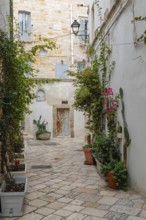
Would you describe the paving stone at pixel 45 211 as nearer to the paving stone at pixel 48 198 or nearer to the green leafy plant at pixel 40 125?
the paving stone at pixel 48 198

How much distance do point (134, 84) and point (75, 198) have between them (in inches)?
96.7

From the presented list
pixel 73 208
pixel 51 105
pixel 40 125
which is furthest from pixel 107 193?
pixel 51 105

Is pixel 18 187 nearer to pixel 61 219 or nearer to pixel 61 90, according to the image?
pixel 61 219

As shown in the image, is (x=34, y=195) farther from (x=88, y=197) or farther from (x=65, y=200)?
(x=88, y=197)

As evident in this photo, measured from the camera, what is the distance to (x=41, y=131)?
16.6m

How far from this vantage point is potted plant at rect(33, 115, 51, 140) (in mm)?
16453

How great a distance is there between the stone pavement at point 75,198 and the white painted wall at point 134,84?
566 mm

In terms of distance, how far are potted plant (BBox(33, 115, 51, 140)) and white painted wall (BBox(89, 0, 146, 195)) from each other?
33.9 ft

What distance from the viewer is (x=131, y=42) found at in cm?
582

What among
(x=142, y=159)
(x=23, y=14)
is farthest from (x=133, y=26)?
(x=23, y=14)

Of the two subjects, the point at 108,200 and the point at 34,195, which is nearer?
the point at 108,200

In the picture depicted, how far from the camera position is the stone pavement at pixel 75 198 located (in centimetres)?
437

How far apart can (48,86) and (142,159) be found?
12.8 meters

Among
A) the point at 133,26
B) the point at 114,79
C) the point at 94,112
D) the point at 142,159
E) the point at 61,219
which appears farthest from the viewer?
the point at 94,112
